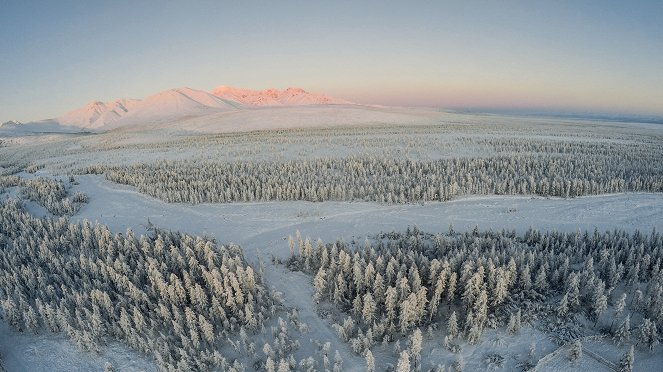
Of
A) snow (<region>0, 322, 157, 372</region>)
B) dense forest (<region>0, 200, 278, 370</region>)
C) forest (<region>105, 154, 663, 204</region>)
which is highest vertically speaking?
forest (<region>105, 154, 663, 204</region>)

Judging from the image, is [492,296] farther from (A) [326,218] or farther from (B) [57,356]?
(B) [57,356]

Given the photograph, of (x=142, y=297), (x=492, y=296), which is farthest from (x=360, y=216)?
(x=142, y=297)

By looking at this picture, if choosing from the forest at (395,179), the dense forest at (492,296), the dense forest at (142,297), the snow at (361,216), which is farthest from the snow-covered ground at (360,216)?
the dense forest at (492,296)

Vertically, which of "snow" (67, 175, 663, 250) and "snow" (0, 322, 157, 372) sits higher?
"snow" (67, 175, 663, 250)

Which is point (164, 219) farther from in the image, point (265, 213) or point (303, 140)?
point (303, 140)

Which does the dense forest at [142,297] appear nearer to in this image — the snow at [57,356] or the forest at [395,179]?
the snow at [57,356]

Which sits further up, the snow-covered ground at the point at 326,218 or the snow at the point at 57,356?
the snow-covered ground at the point at 326,218

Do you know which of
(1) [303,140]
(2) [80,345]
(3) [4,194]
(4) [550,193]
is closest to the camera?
(2) [80,345]

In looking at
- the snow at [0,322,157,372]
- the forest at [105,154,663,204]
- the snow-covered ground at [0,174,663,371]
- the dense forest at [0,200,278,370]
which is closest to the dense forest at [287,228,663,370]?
the snow-covered ground at [0,174,663,371]

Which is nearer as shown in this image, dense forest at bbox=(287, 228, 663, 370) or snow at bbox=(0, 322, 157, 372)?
snow at bbox=(0, 322, 157, 372)

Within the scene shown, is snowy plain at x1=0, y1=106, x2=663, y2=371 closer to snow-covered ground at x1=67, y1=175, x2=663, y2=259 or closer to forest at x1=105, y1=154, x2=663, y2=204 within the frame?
snow-covered ground at x1=67, y1=175, x2=663, y2=259

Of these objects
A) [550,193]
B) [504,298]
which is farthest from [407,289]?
[550,193]
